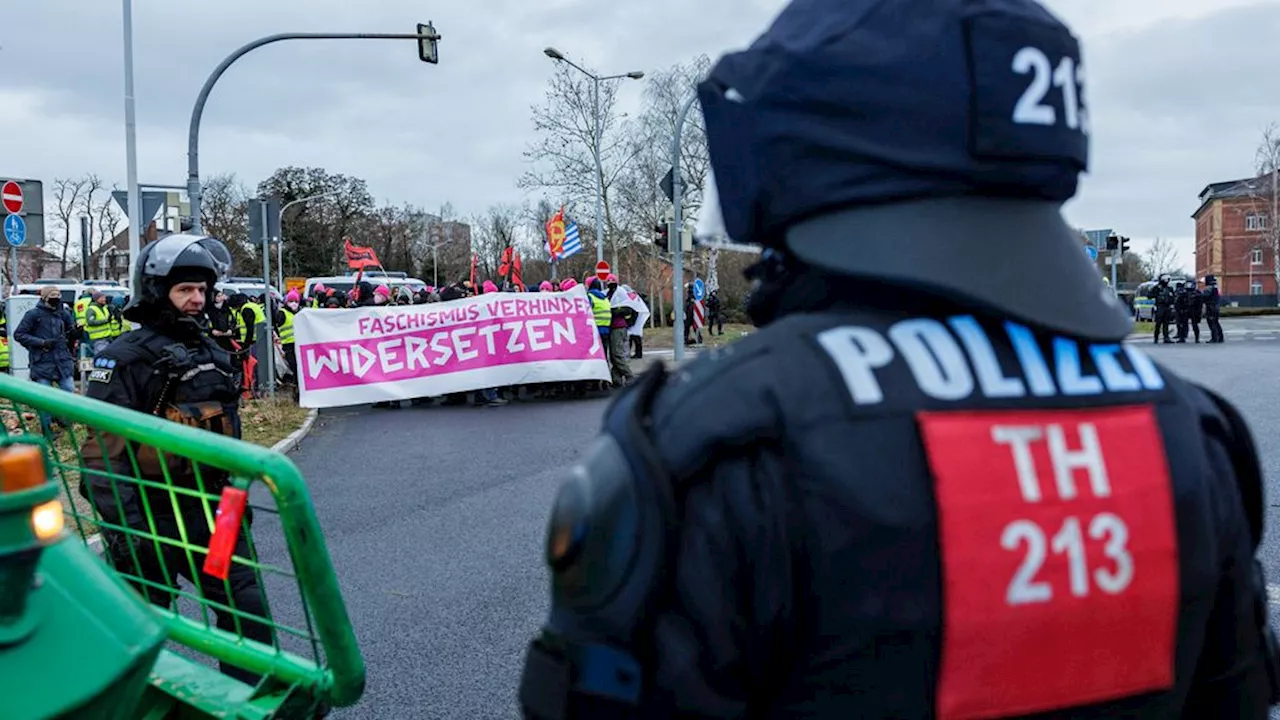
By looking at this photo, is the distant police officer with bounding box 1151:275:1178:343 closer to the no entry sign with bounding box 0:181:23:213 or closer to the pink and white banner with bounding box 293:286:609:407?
the pink and white banner with bounding box 293:286:609:407

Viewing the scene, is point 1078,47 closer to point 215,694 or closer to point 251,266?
point 215,694

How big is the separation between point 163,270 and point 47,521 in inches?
98.6

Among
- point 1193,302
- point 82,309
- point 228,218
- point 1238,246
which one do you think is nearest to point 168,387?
point 82,309

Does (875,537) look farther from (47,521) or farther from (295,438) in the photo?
(295,438)

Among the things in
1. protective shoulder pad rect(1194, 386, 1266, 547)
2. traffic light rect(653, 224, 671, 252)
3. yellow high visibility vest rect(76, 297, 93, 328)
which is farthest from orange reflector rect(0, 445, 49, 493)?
traffic light rect(653, 224, 671, 252)

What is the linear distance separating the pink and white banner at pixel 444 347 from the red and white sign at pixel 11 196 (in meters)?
3.57

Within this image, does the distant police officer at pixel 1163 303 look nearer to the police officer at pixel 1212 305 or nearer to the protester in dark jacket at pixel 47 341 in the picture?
the police officer at pixel 1212 305

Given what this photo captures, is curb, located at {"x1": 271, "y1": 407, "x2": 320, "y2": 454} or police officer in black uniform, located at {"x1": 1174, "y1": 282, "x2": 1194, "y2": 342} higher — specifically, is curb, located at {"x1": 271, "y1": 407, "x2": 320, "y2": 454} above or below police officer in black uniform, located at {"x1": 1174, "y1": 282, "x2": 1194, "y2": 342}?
below

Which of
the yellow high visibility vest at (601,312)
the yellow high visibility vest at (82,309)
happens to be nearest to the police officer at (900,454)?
the yellow high visibility vest at (601,312)

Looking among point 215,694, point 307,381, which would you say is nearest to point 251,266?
point 307,381

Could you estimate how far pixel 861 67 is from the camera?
1.16m

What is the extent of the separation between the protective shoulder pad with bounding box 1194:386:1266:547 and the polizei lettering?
7.5 inches

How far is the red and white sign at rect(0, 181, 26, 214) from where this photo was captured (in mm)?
12438

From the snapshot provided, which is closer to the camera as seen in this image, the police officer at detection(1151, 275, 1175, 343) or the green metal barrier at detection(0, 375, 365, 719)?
the green metal barrier at detection(0, 375, 365, 719)
